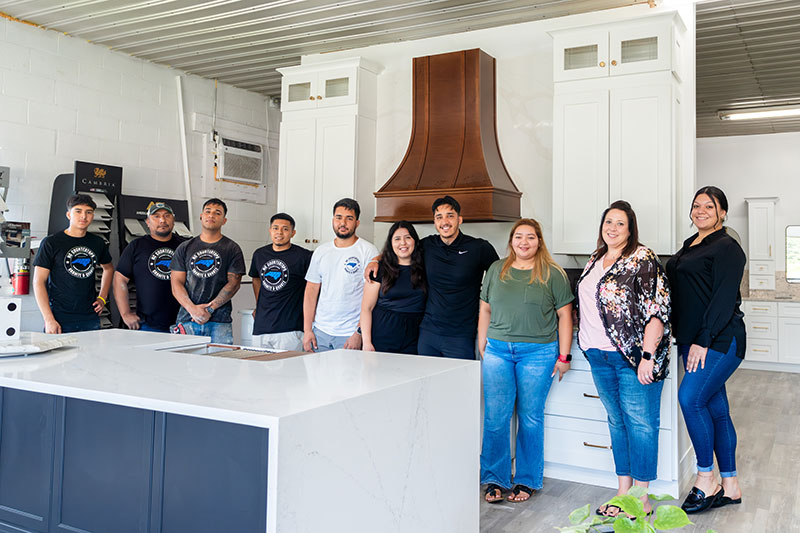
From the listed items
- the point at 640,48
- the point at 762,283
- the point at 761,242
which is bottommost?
the point at 762,283

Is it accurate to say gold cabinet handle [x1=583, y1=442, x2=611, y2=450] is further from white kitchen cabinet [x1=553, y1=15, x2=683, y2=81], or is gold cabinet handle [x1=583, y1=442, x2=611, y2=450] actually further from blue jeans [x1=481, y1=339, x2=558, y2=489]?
white kitchen cabinet [x1=553, y1=15, x2=683, y2=81]

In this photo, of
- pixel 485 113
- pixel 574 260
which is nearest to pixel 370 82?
pixel 485 113

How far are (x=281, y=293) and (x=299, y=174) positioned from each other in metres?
1.33

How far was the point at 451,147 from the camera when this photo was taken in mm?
4312

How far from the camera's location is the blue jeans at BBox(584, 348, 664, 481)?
304 cm

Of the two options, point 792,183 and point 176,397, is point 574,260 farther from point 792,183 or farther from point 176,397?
point 792,183

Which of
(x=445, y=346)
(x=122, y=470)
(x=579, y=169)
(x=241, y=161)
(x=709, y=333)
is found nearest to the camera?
(x=122, y=470)

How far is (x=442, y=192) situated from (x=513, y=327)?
121 cm

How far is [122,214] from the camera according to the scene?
191 inches

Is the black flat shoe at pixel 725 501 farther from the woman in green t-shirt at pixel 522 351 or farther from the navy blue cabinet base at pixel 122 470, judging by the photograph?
the navy blue cabinet base at pixel 122 470

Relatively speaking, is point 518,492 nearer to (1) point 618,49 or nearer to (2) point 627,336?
(2) point 627,336

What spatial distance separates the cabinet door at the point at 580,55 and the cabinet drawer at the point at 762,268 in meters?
5.20

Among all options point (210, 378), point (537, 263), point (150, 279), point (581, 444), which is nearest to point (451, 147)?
point (537, 263)

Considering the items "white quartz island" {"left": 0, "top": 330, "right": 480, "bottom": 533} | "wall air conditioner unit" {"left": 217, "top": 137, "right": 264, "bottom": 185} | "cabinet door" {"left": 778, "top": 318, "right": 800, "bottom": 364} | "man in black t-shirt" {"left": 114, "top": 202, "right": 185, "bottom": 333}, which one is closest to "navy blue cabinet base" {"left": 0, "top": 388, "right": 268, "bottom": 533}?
"white quartz island" {"left": 0, "top": 330, "right": 480, "bottom": 533}
